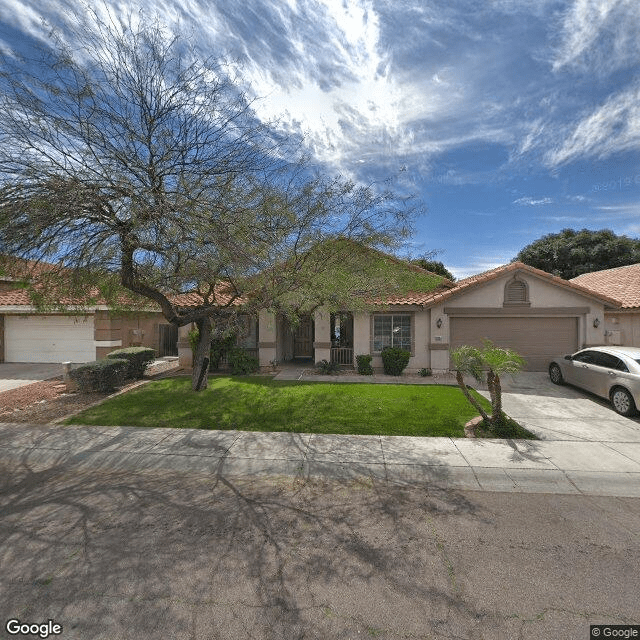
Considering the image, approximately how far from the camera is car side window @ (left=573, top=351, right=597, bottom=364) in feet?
32.1

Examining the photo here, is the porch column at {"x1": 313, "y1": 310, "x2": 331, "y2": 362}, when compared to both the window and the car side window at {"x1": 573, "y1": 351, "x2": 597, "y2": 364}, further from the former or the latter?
the car side window at {"x1": 573, "y1": 351, "x2": 597, "y2": 364}

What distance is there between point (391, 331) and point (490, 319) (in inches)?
158

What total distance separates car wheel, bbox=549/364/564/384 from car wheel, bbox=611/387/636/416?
261 cm

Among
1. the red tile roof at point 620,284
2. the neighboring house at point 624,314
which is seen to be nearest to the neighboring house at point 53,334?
the neighboring house at point 624,314

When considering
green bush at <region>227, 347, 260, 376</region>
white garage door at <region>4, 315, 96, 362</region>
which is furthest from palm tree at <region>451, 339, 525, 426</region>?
white garage door at <region>4, 315, 96, 362</region>

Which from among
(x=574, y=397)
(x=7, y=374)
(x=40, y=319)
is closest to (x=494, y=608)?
(x=574, y=397)

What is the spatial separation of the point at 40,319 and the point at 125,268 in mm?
11930

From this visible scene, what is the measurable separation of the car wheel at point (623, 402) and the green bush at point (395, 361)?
20.5 feet

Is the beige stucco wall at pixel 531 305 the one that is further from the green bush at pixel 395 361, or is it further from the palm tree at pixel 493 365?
the palm tree at pixel 493 365

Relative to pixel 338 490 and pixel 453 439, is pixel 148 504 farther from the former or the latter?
pixel 453 439

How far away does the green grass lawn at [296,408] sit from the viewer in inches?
288

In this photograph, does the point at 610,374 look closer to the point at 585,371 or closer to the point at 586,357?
the point at 585,371

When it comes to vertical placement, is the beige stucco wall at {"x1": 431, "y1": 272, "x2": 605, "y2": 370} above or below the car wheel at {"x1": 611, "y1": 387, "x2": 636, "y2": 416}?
above

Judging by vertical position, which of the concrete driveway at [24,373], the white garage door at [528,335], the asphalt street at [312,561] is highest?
the white garage door at [528,335]
